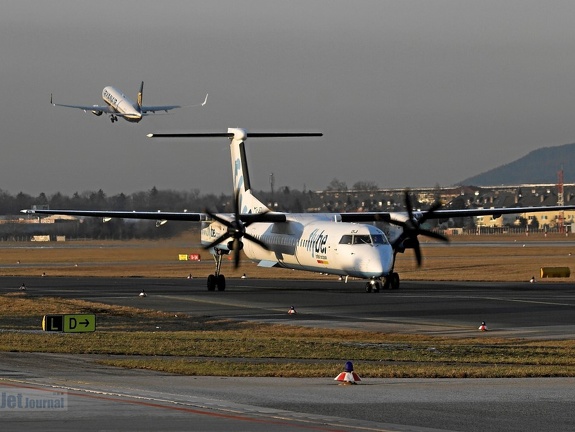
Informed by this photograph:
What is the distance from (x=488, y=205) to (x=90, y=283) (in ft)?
415

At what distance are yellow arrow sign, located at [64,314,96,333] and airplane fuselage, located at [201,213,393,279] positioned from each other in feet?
63.1

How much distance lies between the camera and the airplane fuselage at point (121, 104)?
81.5m

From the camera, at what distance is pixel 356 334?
93.6 ft

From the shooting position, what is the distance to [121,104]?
8312cm

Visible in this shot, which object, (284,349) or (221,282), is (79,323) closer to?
(284,349)

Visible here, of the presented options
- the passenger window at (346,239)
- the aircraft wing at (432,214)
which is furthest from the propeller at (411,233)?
the passenger window at (346,239)

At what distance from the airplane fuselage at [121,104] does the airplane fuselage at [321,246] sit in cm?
3137

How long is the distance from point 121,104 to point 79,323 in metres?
59.1

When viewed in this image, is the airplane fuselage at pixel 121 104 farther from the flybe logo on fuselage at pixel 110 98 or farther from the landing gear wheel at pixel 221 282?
the landing gear wheel at pixel 221 282

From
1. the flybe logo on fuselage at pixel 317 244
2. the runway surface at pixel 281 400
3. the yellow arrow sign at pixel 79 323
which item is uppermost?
the flybe logo on fuselage at pixel 317 244

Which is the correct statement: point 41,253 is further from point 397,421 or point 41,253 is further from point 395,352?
point 397,421

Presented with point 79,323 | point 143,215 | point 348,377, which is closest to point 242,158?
point 143,215

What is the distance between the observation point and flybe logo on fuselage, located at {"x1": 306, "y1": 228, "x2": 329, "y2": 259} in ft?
150

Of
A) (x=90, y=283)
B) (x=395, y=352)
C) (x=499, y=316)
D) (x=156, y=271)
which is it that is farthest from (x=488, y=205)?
(x=395, y=352)
